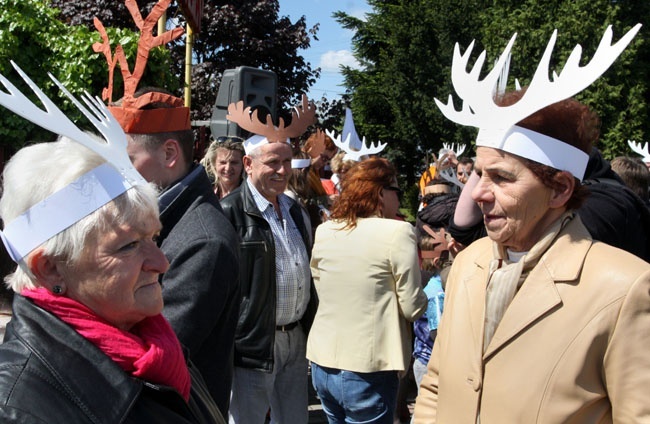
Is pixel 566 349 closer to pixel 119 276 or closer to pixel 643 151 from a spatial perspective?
pixel 119 276

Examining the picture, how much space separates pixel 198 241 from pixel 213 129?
21.9ft

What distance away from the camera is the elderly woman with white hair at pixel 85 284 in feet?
5.20

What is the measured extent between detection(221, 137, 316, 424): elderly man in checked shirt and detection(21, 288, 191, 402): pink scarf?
91.6 inches

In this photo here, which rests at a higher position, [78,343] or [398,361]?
[78,343]

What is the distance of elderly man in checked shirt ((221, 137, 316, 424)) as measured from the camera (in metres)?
4.12

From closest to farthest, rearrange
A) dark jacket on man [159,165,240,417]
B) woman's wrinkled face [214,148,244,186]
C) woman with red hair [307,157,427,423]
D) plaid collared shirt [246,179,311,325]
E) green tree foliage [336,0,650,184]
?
dark jacket on man [159,165,240,417]
woman with red hair [307,157,427,423]
plaid collared shirt [246,179,311,325]
woman's wrinkled face [214,148,244,186]
green tree foliage [336,0,650,184]

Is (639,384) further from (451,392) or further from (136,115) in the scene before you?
(136,115)

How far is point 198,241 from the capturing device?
8.91 feet

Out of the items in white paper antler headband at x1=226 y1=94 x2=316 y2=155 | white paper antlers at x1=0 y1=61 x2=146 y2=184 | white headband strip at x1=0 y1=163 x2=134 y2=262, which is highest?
white paper antlers at x1=0 y1=61 x2=146 y2=184

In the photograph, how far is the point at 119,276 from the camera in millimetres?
1758

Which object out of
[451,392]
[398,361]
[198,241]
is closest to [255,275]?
[398,361]

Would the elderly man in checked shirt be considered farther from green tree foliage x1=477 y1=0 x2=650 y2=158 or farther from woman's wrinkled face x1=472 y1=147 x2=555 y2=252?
green tree foliage x1=477 y1=0 x2=650 y2=158

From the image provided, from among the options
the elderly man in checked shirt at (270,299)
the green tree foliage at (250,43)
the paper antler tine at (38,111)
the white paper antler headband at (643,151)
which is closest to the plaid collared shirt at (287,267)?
the elderly man in checked shirt at (270,299)

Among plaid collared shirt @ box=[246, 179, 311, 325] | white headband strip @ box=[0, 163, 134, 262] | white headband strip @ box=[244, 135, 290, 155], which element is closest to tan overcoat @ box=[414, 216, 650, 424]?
white headband strip @ box=[0, 163, 134, 262]
